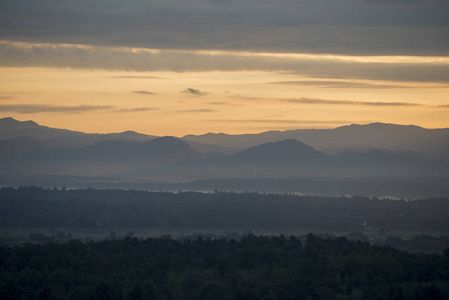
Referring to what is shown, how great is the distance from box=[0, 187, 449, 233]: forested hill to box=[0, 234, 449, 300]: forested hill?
71179 mm

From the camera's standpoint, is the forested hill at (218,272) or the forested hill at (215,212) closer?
the forested hill at (218,272)

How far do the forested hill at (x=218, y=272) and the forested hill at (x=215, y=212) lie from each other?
71.2m

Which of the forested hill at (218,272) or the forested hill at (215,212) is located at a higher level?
the forested hill at (215,212)

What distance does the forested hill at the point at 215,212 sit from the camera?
145 m

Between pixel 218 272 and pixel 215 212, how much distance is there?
96295 millimetres

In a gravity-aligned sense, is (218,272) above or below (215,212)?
below

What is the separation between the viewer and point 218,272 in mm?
64500

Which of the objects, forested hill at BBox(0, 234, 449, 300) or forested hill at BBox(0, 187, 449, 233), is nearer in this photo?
forested hill at BBox(0, 234, 449, 300)

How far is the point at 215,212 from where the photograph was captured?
16075 cm

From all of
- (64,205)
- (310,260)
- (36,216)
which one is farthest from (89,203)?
(310,260)

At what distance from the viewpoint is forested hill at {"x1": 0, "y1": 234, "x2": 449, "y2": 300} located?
178 feet

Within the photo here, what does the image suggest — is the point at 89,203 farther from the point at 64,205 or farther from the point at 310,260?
the point at 310,260

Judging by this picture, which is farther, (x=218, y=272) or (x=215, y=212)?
(x=215, y=212)

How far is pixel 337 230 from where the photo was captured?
5522 inches
